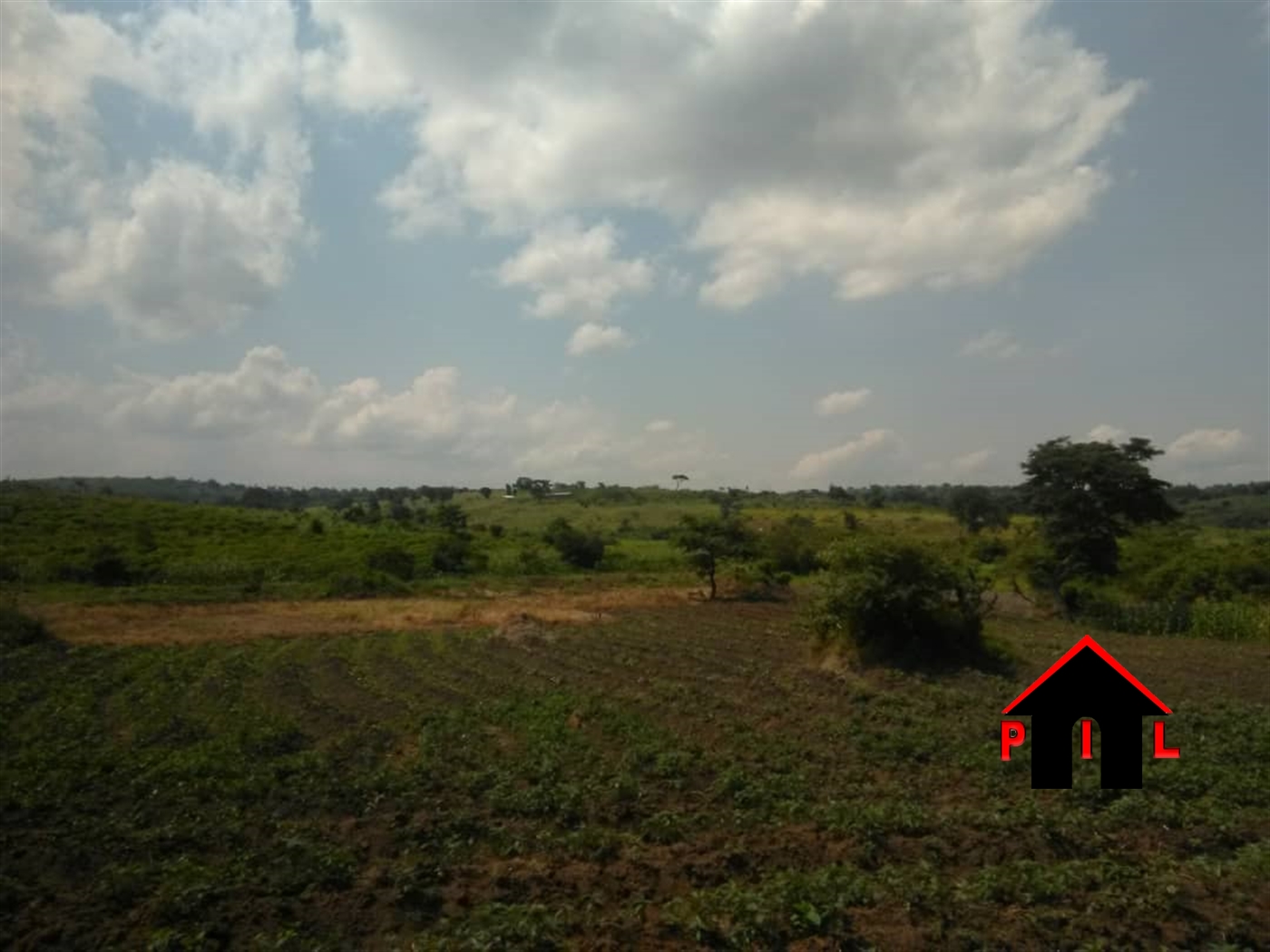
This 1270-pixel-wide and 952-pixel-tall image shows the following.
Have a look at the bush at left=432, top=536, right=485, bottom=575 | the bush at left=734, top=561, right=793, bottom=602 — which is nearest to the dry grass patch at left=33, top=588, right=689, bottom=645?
the bush at left=734, top=561, right=793, bottom=602

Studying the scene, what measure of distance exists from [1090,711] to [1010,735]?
16.6 feet

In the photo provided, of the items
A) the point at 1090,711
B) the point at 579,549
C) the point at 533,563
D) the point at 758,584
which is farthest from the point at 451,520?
the point at 1090,711

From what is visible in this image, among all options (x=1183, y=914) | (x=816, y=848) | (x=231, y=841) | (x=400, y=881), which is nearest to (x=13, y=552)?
(x=231, y=841)

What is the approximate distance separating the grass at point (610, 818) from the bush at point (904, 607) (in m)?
1.16

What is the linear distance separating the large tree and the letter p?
16.4 metres

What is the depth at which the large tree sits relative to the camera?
26656 mm

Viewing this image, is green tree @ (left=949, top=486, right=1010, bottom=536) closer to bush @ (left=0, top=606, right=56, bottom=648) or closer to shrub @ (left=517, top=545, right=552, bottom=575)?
shrub @ (left=517, top=545, right=552, bottom=575)

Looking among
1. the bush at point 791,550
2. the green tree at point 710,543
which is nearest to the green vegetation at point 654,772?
the green tree at point 710,543

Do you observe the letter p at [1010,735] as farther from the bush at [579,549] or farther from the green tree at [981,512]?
the green tree at [981,512]

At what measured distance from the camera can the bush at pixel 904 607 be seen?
17.2 meters

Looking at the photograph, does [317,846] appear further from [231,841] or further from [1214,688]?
[1214,688]

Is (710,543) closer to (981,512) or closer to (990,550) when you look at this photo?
(990,550)

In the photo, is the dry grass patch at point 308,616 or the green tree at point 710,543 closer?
the dry grass patch at point 308,616

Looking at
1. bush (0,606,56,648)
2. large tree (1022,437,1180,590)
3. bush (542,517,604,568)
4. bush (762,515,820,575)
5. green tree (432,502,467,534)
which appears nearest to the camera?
bush (0,606,56,648)
